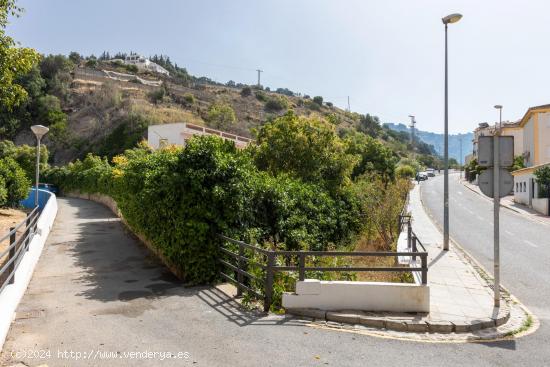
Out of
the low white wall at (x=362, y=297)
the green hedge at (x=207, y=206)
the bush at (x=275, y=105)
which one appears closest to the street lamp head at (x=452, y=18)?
the green hedge at (x=207, y=206)

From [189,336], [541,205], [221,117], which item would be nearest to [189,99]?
[221,117]

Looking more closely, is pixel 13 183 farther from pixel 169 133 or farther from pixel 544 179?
pixel 544 179

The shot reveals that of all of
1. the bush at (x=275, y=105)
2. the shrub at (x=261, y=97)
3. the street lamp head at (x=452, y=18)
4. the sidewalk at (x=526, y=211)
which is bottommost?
the sidewalk at (x=526, y=211)

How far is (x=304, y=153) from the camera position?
19.0m

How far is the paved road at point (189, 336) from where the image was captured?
576 centimetres

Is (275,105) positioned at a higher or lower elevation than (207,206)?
higher

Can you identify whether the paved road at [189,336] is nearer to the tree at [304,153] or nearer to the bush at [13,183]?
the tree at [304,153]

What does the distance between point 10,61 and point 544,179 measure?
36.1m

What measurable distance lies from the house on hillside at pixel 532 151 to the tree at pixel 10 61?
119ft

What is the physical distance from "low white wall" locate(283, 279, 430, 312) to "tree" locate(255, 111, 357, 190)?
1103 centimetres

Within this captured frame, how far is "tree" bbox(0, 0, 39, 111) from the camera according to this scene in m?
8.30

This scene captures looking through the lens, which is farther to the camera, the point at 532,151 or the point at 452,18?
the point at 532,151

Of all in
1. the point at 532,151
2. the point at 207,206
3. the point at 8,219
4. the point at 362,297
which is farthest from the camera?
the point at 532,151

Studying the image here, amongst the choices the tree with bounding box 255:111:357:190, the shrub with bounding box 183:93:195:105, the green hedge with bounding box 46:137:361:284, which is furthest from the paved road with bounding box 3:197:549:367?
the shrub with bounding box 183:93:195:105
